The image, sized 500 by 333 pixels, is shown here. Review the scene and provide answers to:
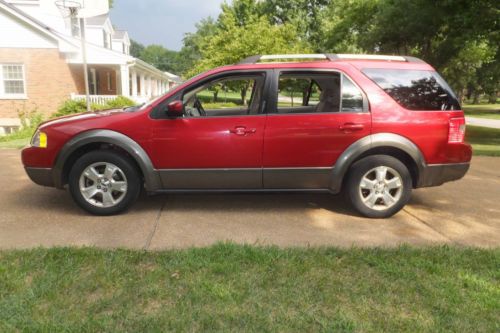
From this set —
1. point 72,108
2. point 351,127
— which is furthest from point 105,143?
point 72,108

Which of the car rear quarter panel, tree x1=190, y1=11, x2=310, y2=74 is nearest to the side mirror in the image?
the car rear quarter panel

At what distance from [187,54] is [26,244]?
3801 inches

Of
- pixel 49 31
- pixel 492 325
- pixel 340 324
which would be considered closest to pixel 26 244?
pixel 340 324

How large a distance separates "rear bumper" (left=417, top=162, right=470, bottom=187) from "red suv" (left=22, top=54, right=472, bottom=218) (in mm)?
12

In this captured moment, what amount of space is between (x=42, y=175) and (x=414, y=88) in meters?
4.36

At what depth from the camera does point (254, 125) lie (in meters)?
4.54

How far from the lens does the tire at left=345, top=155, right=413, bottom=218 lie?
4.61 m

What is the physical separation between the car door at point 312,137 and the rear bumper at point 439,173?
34.1 inches

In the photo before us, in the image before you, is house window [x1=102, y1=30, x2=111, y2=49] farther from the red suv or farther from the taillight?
the taillight

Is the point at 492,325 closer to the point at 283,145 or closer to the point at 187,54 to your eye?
the point at 283,145

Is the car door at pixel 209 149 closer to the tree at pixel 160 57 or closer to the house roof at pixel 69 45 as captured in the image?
the house roof at pixel 69 45

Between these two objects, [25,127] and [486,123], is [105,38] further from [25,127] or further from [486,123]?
[486,123]

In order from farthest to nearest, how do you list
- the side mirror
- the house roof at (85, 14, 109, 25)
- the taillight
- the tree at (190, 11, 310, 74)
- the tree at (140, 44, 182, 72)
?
the tree at (140, 44, 182, 72) → the house roof at (85, 14, 109, 25) → the tree at (190, 11, 310, 74) → the taillight → the side mirror

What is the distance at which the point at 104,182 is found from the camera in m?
4.59
